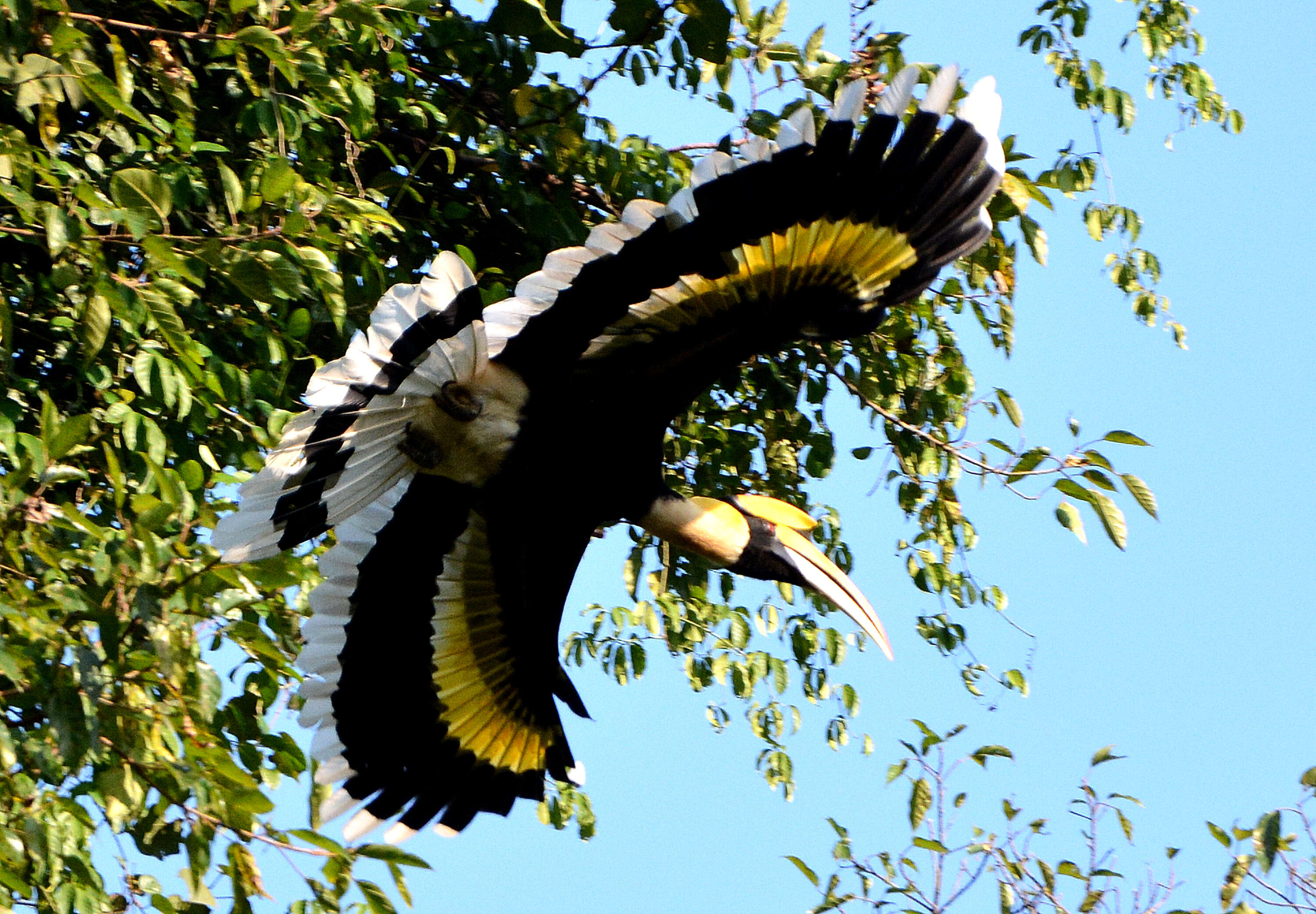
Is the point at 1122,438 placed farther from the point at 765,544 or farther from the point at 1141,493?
the point at 765,544

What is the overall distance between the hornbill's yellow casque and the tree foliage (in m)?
0.13

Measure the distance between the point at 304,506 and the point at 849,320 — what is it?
3.01 feet

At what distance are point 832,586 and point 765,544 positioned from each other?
0.15 metres

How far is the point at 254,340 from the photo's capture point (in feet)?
6.82

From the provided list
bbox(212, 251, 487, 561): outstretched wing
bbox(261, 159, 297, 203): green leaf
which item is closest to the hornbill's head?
bbox(212, 251, 487, 561): outstretched wing

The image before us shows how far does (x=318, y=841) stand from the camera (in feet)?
4.96

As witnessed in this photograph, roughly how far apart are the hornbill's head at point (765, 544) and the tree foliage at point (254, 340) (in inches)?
Answer: 9.8

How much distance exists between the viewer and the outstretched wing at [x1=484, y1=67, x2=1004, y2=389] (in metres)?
1.83

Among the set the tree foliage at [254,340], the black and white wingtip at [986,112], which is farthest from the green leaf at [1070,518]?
the black and white wingtip at [986,112]

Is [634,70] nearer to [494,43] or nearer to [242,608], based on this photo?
[494,43]

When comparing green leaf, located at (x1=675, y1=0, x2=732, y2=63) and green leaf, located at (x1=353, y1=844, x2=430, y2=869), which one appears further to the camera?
green leaf, located at (x1=675, y1=0, x2=732, y2=63)

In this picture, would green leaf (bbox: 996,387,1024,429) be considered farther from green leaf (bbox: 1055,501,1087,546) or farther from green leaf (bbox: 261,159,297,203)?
green leaf (bbox: 261,159,297,203)

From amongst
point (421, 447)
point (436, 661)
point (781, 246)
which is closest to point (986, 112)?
point (781, 246)

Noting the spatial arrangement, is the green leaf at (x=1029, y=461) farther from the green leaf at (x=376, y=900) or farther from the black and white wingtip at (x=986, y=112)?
the green leaf at (x=376, y=900)
